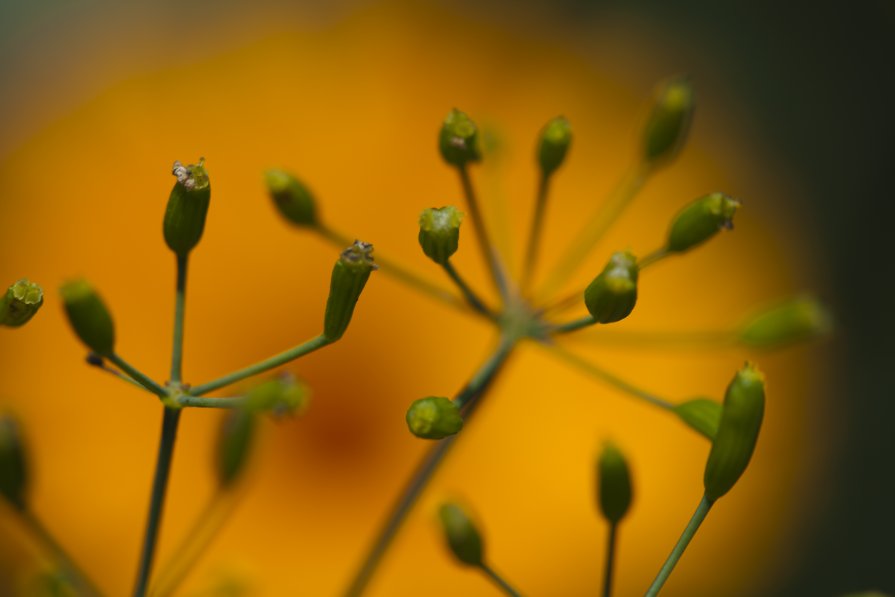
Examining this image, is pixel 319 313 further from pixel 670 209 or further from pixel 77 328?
pixel 77 328

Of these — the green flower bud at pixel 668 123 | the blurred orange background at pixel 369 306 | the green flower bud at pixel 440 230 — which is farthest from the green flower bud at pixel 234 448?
the blurred orange background at pixel 369 306

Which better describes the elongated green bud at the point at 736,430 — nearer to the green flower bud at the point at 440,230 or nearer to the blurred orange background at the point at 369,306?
the green flower bud at the point at 440,230

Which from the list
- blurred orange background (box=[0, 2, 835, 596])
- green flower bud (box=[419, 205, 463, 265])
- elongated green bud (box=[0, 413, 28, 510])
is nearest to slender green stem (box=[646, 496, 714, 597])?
green flower bud (box=[419, 205, 463, 265])

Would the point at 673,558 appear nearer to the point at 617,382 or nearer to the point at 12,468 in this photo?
the point at 617,382

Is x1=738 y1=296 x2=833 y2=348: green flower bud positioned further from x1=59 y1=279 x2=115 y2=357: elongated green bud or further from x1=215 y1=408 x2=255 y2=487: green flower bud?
x1=59 y1=279 x2=115 y2=357: elongated green bud

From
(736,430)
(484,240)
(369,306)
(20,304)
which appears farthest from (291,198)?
(369,306)

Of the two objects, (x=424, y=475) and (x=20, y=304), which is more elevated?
(x=424, y=475)

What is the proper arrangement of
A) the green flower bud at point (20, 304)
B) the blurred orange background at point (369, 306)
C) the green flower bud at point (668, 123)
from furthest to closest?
the blurred orange background at point (369, 306) → the green flower bud at point (668, 123) → the green flower bud at point (20, 304)
